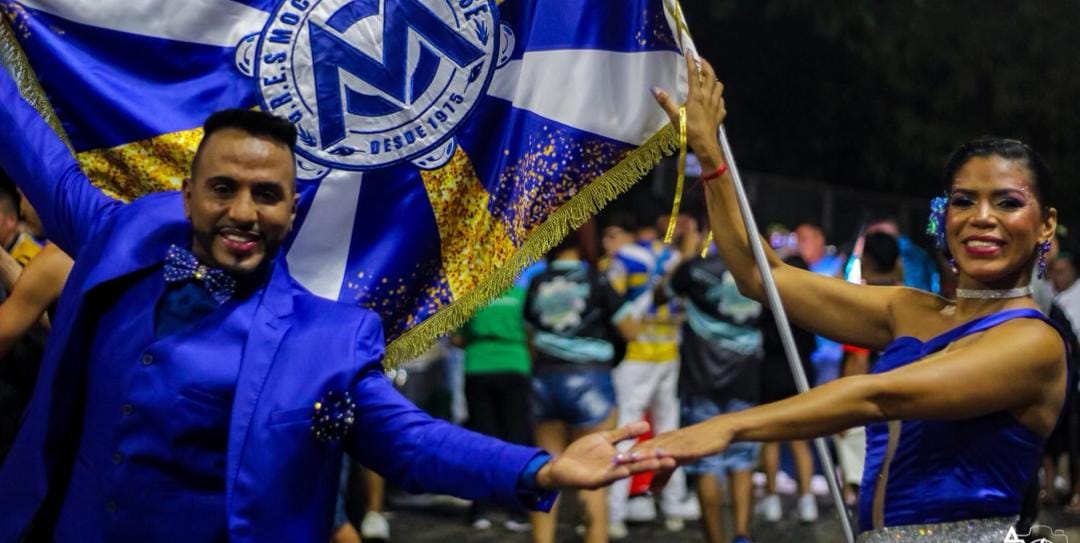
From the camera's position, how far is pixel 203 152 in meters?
3.79

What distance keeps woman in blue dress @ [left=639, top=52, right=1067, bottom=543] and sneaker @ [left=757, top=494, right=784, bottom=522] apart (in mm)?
6765

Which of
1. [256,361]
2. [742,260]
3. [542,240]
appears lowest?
[256,361]

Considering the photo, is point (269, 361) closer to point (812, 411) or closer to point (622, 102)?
point (812, 411)

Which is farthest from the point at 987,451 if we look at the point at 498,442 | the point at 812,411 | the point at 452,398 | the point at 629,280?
the point at 452,398

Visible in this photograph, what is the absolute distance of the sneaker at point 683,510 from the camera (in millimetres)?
10727

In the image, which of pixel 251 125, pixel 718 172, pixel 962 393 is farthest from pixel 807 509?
pixel 251 125

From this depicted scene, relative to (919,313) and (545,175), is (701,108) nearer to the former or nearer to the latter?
(545,175)

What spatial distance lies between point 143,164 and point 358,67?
674 mm

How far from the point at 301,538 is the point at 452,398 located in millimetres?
8553

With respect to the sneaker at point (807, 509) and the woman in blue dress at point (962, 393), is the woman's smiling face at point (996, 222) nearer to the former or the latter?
the woman in blue dress at point (962, 393)

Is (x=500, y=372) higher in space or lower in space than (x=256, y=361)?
lower

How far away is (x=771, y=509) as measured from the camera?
10891 millimetres

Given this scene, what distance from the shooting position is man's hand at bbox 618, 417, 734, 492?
11.7ft

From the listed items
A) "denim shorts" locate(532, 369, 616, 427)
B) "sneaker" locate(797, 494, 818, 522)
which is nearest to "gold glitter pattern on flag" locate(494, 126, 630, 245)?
"denim shorts" locate(532, 369, 616, 427)
